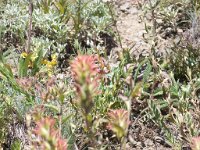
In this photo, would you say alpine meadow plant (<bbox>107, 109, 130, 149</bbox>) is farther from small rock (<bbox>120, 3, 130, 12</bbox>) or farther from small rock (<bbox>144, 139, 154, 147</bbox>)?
small rock (<bbox>120, 3, 130, 12</bbox>)

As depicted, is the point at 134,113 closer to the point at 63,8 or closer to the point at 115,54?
the point at 115,54

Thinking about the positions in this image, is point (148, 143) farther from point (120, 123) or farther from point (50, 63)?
point (120, 123)

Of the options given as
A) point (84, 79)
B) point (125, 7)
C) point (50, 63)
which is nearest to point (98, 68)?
point (50, 63)

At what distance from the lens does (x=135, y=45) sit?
10.9ft

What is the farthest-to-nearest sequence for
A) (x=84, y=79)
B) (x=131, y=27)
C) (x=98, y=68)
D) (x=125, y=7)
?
(x=125, y=7)
(x=131, y=27)
(x=98, y=68)
(x=84, y=79)

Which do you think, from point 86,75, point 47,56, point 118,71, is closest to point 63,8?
point 47,56

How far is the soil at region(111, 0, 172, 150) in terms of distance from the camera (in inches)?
100

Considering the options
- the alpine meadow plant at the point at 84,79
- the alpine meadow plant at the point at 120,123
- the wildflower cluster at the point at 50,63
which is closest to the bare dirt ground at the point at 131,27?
the wildflower cluster at the point at 50,63

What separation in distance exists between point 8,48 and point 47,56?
1.03 feet

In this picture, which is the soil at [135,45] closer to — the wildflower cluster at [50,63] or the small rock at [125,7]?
the small rock at [125,7]

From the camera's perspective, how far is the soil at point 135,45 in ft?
8.34

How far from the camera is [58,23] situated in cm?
322

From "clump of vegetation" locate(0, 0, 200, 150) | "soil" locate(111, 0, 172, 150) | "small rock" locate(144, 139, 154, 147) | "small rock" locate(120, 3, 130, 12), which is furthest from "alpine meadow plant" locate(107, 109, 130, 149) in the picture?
"small rock" locate(120, 3, 130, 12)

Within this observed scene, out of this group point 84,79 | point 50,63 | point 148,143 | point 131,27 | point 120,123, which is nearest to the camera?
point 84,79
